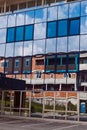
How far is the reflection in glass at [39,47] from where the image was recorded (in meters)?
40.6

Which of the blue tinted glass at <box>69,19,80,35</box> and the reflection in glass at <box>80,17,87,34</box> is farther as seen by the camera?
the blue tinted glass at <box>69,19,80,35</box>

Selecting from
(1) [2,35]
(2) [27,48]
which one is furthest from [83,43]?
(1) [2,35]

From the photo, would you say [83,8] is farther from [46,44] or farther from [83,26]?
[46,44]

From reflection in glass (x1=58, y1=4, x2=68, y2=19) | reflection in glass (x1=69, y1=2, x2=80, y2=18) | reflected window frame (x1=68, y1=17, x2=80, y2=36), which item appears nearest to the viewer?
reflected window frame (x1=68, y1=17, x2=80, y2=36)

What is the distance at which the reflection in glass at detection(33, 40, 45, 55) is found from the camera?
4059 cm

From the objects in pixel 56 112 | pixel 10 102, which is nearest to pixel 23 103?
pixel 10 102

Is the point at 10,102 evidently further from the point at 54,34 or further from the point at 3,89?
the point at 54,34

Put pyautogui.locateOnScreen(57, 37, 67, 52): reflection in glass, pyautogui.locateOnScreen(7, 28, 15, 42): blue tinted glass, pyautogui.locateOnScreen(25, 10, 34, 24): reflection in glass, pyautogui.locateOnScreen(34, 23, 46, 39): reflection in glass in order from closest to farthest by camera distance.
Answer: pyautogui.locateOnScreen(57, 37, 67, 52): reflection in glass
pyautogui.locateOnScreen(34, 23, 46, 39): reflection in glass
pyautogui.locateOnScreen(25, 10, 34, 24): reflection in glass
pyautogui.locateOnScreen(7, 28, 15, 42): blue tinted glass

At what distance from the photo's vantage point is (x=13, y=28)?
44.1 metres

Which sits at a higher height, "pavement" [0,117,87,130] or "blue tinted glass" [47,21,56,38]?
"blue tinted glass" [47,21,56,38]

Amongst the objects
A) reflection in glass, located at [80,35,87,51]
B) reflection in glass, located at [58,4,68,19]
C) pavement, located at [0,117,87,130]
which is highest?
reflection in glass, located at [58,4,68,19]

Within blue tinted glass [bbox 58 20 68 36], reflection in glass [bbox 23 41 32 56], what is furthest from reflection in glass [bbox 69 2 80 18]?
reflection in glass [bbox 23 41 32 56]

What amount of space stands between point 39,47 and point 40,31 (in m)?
2.08

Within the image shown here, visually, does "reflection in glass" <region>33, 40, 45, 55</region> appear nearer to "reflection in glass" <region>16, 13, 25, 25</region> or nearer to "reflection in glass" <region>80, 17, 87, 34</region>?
"reflection in glass" <region>16, 13, 25, 25</region>
